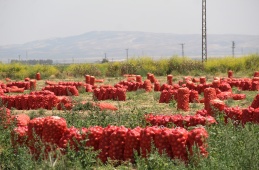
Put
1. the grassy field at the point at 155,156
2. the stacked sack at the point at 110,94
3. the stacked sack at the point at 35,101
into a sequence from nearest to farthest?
the grassy field at the point at 155,156
the stacked sack at the point at 35,101
the stacked sack at the point at 110,94

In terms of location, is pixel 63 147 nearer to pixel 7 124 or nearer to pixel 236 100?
pixel 7 124

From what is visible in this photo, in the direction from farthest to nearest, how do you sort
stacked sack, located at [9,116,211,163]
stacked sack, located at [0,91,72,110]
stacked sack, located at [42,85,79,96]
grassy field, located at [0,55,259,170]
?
stacked sack, located at [42,85,79,96]
stacked sack, located at [0,91,72,110]
stacked sack, located at [9,116,211,163]
grassy field, located at [0,55,259,170]

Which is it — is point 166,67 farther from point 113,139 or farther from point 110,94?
point 113,139

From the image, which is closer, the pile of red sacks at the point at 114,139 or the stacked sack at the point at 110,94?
the pile of red sacks at the point at 114,139

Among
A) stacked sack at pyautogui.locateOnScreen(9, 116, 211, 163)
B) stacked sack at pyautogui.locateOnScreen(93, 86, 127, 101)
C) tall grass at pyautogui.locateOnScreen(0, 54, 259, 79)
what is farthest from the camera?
tall grass at pyautogui.locateOnScreen(0, 54, 259, 79)

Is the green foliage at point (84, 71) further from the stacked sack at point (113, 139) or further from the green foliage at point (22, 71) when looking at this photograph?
the stacked sack at point (113, 139)

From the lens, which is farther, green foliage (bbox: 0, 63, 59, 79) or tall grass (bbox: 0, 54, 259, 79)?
green foliage (bbox: 0, 63, 59, 79)

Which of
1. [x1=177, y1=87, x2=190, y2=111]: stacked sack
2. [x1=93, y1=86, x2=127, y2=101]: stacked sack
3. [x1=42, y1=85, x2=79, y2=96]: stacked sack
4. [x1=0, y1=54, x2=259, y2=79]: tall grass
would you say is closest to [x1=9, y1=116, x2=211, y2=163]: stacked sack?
[x1=177, y1=87, x2=190, y2=111]: stacked sack

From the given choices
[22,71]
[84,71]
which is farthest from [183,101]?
[22,71]

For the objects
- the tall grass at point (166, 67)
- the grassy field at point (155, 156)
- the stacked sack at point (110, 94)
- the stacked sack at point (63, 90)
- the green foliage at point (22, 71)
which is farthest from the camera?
the green foliage at point (22, 71)

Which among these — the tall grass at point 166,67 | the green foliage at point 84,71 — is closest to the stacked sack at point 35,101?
the tall grass at point 166,67

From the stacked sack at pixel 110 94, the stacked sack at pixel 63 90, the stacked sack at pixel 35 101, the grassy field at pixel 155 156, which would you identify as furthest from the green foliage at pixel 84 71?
the grassy field at pixel 155 156

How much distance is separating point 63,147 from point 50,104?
815 cm

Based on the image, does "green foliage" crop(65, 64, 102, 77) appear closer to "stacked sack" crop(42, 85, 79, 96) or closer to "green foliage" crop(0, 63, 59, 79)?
"green foliage" crop(0, 63, 59, 79)
